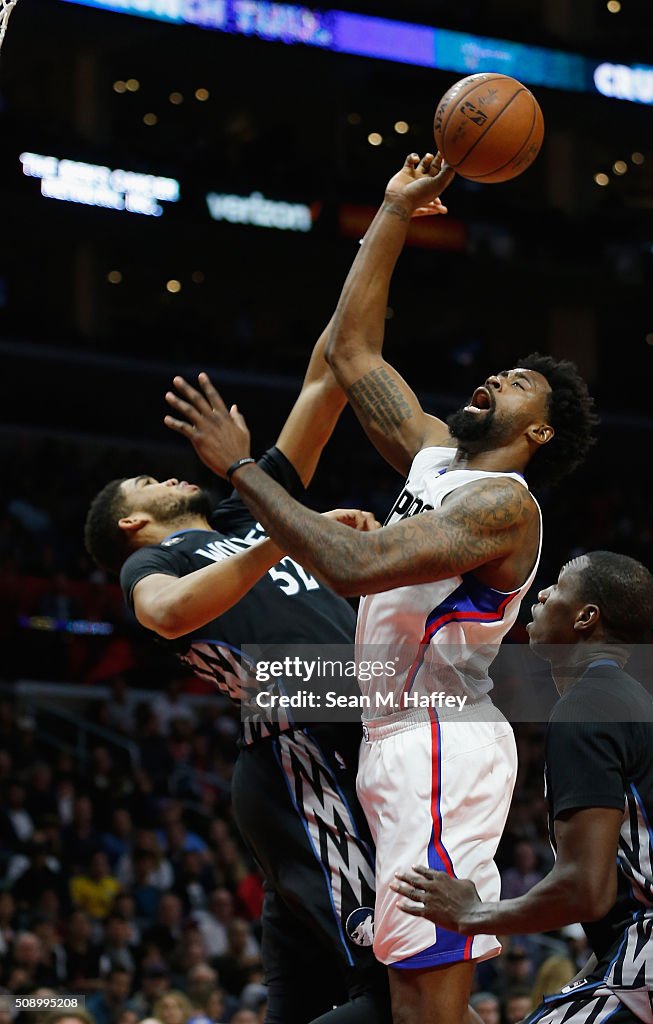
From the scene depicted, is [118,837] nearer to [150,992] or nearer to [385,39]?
[150,992]

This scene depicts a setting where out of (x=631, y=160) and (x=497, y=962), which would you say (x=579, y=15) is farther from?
(x=497, y=962)

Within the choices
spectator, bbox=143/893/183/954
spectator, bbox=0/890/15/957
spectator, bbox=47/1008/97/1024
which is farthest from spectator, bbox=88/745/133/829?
spectator, bbox=47/1008/97/1024

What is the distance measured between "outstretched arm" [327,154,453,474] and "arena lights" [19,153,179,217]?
634 inches

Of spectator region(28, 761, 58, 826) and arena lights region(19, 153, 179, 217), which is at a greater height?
arena lights region(19, 153, 179, 217)

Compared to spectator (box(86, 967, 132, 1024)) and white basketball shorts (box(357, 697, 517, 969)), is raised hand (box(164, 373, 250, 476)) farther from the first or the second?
spectator (box(86, 967, 132, 1024))

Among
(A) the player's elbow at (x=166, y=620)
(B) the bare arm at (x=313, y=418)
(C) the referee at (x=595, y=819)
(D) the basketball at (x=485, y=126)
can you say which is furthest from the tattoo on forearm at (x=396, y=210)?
(A) the player's elbow at (x=166, y=620)

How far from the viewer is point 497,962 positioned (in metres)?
10.6

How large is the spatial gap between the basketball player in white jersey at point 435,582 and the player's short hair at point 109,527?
1.05 metres

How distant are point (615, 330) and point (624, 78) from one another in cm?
582

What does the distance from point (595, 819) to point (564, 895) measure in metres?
0.18

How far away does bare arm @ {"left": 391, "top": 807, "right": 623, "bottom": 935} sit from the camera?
3.12 metres

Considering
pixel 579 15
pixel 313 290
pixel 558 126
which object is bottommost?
pixel 313 290

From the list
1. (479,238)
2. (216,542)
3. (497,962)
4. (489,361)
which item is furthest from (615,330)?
(216,542)

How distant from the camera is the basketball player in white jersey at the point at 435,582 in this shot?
347 cm
